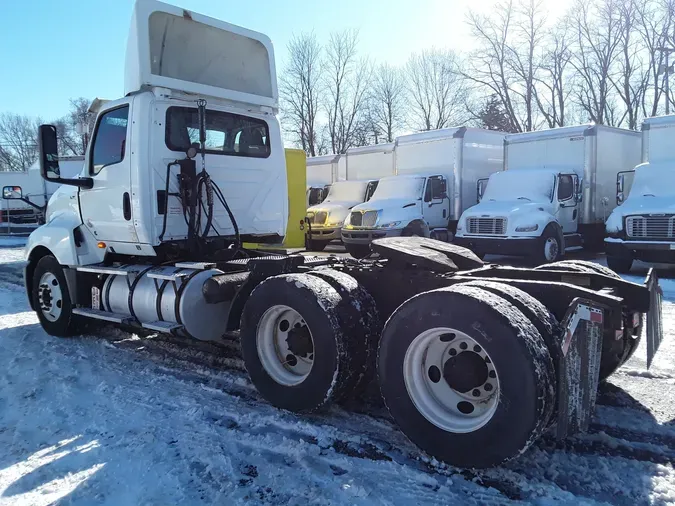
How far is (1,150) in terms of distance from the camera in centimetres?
6925

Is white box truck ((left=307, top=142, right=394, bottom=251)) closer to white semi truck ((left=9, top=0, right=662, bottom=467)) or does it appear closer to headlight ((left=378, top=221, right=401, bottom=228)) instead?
headlight ((left=378, top=221, right=401, bottom=228))

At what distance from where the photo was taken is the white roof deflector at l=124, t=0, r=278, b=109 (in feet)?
17.8

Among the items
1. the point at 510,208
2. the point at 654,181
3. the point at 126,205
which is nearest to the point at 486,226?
the point at 510,208

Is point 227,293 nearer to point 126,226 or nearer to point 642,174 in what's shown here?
point 126,226

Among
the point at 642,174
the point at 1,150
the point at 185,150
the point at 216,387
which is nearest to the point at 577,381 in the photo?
the point at 216,387

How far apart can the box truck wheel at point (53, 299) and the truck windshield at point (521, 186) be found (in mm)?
10824

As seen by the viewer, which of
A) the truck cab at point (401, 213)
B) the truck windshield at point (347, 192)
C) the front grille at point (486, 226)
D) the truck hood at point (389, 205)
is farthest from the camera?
the truck windshield at point (347, 192)

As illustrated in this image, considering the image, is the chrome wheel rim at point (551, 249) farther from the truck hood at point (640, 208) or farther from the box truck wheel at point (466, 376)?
the box truck wheel at point (466, 376)

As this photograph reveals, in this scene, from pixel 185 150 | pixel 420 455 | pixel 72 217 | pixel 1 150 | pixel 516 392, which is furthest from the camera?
pixel 1 150

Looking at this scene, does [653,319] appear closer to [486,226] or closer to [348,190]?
[486,226]

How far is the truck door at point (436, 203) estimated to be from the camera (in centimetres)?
1539

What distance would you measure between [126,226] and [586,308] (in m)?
4.60

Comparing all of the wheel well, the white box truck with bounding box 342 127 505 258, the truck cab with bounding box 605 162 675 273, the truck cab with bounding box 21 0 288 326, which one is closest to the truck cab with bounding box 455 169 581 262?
the white box truck with bounding box 342 127 505 258

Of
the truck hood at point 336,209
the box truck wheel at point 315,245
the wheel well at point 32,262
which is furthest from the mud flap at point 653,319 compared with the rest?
the box truck wheel at point 315,245
